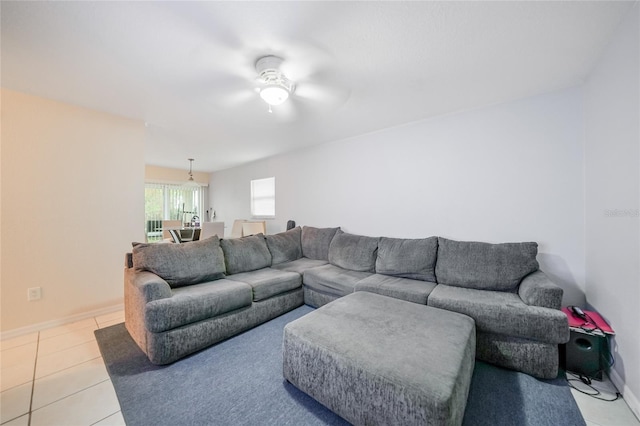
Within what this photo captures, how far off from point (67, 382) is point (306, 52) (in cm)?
279

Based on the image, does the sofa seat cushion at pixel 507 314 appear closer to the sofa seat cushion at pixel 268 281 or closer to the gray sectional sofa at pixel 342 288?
the gray sectional sofa at pixel 342 288

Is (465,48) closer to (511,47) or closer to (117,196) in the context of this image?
(511,47)

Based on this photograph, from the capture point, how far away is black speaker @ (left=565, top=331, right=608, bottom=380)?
1627 millimetres

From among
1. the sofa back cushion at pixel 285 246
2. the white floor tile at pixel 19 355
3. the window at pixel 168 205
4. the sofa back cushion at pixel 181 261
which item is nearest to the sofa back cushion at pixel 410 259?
the sofa back cushion at pixel 285 246

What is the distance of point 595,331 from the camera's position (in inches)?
64.1

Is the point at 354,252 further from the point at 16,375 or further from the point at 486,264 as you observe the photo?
the point at 16,375

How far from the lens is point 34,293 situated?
237 cm

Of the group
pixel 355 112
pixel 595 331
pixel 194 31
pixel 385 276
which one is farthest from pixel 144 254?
pixel 595 331

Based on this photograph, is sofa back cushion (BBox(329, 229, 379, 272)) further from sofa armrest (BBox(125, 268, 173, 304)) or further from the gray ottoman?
sofa armrest (BBox(125, 268, 173, 304))

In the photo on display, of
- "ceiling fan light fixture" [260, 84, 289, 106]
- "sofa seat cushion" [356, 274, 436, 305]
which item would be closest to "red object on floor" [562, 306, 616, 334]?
"sofa seat cushion" [356, 274, 436, 305]

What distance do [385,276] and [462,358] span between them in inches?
57.3

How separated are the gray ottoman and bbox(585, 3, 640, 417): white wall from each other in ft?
3.01

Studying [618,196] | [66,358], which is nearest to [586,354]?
[618,196]

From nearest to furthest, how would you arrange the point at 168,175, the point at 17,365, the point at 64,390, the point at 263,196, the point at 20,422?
the point at 20,422
the point at 64,390
the point at 17,365
the point at 263,196
the point at 168,175
